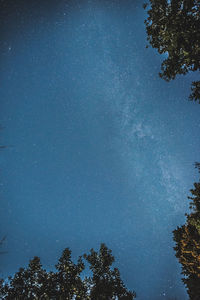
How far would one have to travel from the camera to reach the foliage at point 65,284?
15.2 meters

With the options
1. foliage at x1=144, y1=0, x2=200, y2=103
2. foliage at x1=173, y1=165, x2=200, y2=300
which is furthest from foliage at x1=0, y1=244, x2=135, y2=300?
foliage at x1=144, y1=0, x2=200, y2=103

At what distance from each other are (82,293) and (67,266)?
269 cm

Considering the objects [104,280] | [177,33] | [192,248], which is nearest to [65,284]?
[104,280]

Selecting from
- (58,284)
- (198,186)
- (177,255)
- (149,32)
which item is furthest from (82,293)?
(149,32)

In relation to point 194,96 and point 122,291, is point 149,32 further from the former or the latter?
point 122,291

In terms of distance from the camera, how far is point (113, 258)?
17.7 meters

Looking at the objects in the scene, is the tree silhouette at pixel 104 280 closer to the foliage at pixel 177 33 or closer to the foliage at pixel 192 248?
the foliage at pixel 192 248

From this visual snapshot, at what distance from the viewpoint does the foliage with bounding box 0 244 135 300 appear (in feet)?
49.8

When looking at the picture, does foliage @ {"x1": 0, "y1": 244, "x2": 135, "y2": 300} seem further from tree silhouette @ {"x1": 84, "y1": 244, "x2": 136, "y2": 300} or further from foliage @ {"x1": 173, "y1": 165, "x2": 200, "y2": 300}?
foliage @ {"x1": 173, "y1": 165, "x2": 200, "y2": 300}

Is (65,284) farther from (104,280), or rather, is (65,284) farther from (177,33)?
(177,33)

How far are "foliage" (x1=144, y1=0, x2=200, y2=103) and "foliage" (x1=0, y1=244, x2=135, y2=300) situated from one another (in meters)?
18.8

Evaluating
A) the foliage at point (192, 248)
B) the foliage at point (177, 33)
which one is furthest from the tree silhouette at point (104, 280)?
the foliage at point (177, 33)

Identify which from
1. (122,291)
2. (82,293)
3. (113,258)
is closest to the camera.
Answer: (82,293)

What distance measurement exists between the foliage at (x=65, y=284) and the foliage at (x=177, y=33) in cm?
1881
